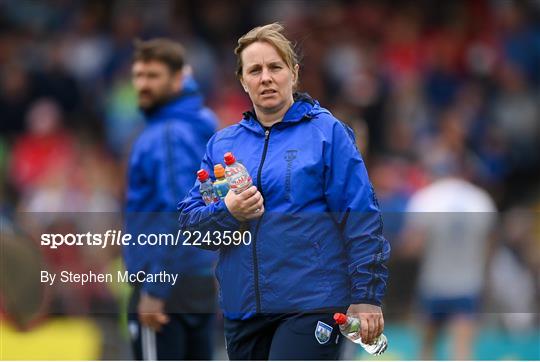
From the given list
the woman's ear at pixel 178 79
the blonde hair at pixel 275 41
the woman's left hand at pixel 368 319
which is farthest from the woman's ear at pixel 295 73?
the woman's ear at pixel 178 79

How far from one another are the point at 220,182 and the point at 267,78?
16.9 inches

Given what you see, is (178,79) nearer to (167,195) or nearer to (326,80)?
(167,195)

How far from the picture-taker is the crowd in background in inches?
436

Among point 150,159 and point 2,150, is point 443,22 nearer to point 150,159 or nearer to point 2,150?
point 2,150

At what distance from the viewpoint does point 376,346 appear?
455cm

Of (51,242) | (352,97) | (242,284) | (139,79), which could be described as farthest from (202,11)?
(242,284)

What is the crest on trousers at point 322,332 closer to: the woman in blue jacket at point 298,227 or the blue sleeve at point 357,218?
the woman in blue jacket at point 298,227

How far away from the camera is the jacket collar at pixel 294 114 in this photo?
14.9 feet

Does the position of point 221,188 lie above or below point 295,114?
below

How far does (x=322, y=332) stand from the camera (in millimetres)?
4484

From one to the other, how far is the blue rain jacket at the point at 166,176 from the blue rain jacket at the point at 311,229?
3.54 ft

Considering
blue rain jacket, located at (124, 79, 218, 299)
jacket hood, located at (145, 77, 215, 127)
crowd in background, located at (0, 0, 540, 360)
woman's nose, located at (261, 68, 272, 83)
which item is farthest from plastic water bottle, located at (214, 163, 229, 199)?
crowd in background, located at (0, 0, 540, 360)

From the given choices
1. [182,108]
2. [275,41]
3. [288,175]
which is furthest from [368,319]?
[182,108]

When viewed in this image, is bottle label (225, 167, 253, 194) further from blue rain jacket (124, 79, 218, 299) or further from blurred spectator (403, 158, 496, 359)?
blurred spectator (403, 158, 496, 359)
